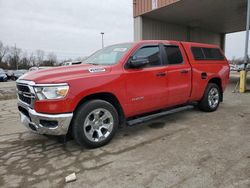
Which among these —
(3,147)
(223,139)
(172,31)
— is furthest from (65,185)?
(172,31)

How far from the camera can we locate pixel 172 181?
269 centimetres

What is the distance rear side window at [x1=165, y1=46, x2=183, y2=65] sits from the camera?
4863mm

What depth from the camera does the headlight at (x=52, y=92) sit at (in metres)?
3.26

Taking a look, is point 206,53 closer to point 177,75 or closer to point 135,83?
point 177,75

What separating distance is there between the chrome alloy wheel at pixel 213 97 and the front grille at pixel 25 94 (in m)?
4.54

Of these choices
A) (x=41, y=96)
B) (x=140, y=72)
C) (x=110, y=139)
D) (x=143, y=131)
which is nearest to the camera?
(x=41, y=96)

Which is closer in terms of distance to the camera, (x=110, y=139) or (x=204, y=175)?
(x=204, y=175)

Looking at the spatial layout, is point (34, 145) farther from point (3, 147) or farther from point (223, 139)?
point (223, 139)

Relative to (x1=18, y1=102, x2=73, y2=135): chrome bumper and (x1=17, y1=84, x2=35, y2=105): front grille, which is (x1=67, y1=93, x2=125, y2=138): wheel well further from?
(x1=17, y1=84, x2=35, y2=105): front grille

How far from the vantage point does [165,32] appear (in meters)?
15.8

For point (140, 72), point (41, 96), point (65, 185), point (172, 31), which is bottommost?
point (65, 185)

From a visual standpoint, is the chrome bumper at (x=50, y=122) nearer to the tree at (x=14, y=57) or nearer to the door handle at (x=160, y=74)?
the door handle at (x=160, y=74)

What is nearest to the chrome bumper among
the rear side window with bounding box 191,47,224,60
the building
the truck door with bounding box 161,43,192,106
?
the truck door with bounding box 161,43,192,106

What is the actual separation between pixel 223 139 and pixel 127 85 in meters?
2.05
